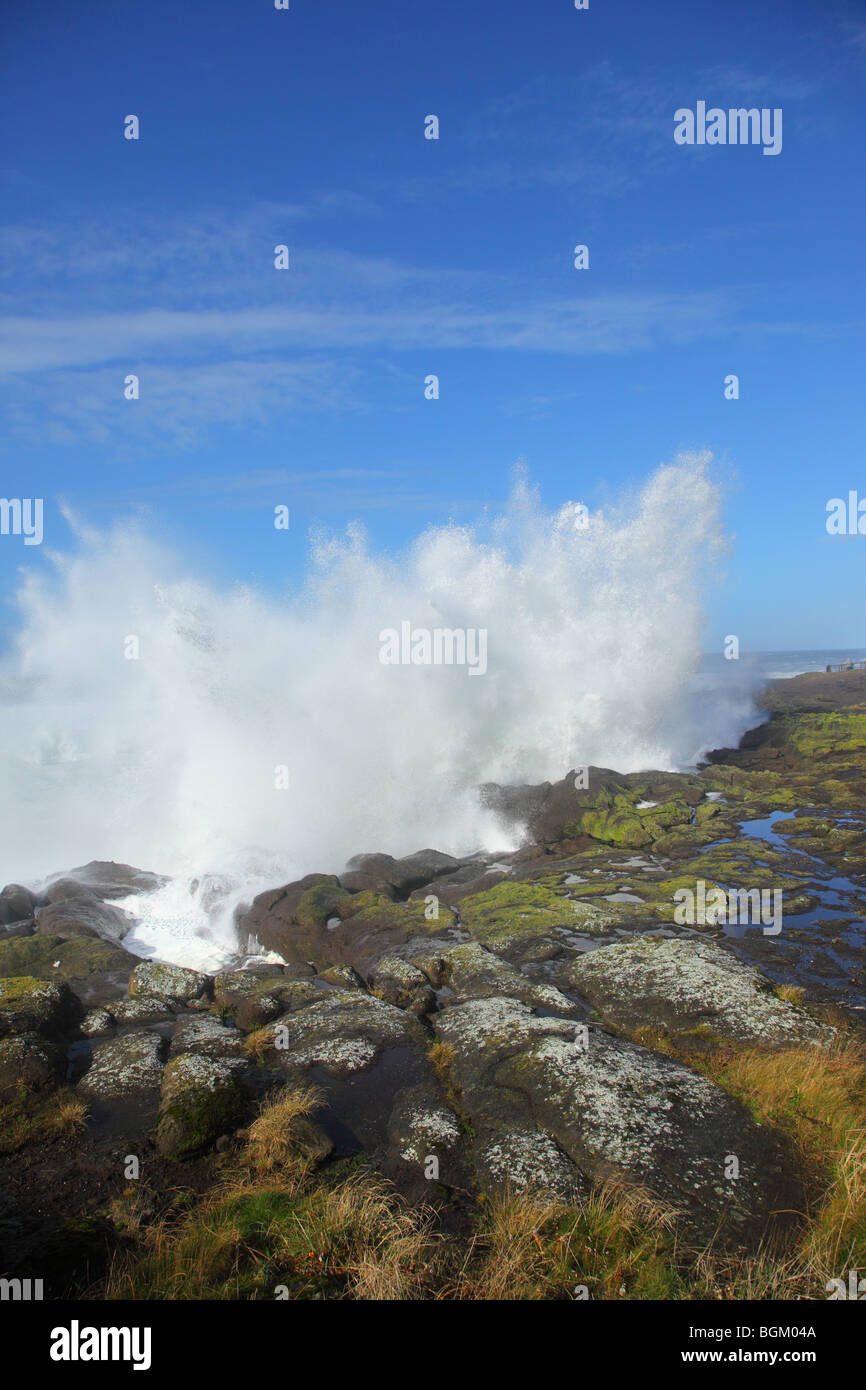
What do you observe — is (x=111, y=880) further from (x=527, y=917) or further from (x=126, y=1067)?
(x=126, y=1067)

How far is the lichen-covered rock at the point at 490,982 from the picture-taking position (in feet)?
35.7

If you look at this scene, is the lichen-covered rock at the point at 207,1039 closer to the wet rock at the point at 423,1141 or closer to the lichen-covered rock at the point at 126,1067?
the lichen-covered rock at the point at 126,1067

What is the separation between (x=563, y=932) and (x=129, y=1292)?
1075 cm

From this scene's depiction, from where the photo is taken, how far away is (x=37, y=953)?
16.8 m

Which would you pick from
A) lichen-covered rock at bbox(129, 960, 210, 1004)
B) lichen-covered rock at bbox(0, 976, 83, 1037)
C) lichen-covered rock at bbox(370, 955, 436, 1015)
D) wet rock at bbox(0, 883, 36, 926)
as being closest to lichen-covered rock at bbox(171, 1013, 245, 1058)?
lichen-covered rock at bbox(129, 960, 210, 1004)

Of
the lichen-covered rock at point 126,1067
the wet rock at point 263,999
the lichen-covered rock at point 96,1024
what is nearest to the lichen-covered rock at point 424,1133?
the lichen-covered rock at point 126,1067

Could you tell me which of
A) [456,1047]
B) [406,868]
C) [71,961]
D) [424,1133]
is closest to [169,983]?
[71,961]

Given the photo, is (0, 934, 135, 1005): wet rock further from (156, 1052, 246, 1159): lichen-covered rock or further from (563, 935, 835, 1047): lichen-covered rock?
(563, 935, 835, 1047): lichen-covered rock

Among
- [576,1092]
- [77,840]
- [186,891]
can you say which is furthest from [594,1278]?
[77,840]

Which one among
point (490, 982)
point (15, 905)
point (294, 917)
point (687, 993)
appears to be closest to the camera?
point (687, 993)

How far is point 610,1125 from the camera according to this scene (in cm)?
727

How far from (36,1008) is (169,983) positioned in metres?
2.58

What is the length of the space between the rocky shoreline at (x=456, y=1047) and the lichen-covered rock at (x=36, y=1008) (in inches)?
1.7

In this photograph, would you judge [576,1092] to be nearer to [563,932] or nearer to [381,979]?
[381,979]
